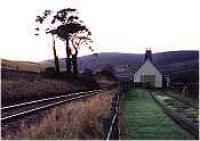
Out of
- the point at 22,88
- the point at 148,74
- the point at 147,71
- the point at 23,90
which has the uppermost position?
the point at 147,71

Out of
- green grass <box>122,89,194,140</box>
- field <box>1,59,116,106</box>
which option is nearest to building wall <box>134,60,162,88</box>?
field <box>1,59,116,106</box>

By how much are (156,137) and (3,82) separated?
22846 millimetres

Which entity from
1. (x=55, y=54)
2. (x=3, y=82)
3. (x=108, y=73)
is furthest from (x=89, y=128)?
(x=108, y=73)

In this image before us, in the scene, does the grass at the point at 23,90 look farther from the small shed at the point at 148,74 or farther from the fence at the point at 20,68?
the small shed at the point at 148,74

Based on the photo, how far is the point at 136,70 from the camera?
107m

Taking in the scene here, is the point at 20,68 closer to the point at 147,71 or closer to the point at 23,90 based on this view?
the point at 147,71

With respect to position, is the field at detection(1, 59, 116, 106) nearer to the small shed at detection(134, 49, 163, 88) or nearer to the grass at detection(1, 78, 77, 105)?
the grass at detection(1, 78, 77, 105)

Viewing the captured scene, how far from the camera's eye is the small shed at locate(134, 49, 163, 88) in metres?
103

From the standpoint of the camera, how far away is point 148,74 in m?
105

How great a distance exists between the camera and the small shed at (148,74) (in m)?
103

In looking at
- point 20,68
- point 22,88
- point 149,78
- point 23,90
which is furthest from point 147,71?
point 23,90

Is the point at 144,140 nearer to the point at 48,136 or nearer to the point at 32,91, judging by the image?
the point at 48,136

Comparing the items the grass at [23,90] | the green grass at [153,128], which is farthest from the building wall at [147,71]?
the green grass at [153,128]

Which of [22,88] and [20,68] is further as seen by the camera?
[20,68]
